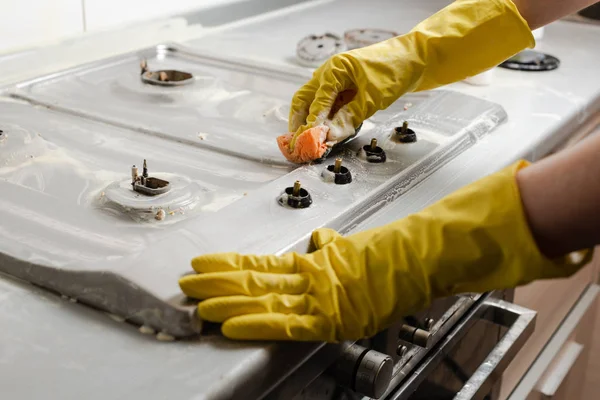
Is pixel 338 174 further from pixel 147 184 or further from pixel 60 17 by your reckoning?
pixel 60 17

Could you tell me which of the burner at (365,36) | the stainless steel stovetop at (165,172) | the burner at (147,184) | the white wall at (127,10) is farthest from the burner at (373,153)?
the white wall at (127,10)

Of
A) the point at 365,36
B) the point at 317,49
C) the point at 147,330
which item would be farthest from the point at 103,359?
the point at 365,36

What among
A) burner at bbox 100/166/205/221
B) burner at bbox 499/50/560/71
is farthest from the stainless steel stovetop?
burner at bbox 499/50/560/71

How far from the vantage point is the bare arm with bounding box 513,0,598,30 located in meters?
1.12

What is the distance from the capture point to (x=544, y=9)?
113 centimetres

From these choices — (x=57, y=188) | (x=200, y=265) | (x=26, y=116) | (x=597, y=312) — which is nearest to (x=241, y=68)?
(x=26, y=116)

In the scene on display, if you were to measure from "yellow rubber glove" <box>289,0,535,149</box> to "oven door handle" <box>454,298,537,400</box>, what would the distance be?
32 cm

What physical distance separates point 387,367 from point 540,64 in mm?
942

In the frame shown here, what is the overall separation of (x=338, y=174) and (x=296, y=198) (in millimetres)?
91

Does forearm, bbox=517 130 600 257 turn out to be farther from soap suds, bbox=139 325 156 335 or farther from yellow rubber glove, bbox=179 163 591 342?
soap suds, bbox=139 325 156 335

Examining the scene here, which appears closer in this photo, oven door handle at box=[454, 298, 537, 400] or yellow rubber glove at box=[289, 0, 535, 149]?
oven door handle at box=[454, 298, 537, 400]

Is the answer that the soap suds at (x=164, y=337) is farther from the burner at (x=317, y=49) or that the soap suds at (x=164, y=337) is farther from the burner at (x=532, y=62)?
the burner at (x=532, y=62)

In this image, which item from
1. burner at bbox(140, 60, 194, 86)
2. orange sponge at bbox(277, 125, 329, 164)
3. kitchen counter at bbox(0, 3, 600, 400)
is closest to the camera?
kitchen counter at bbox(0, 3, 600, 400)

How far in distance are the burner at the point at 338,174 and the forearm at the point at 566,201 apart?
0.85 ft
